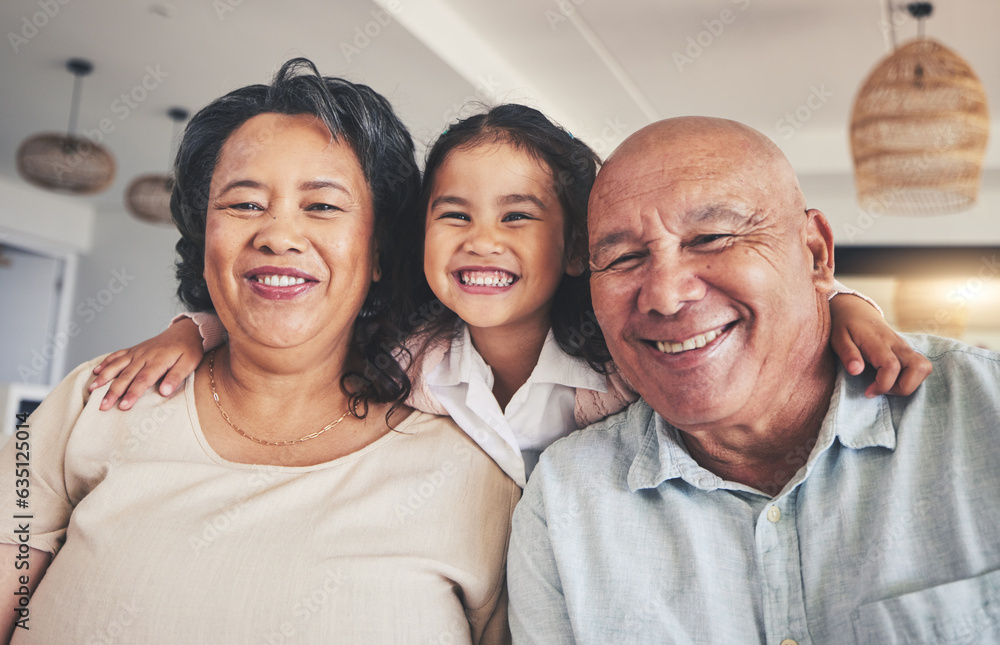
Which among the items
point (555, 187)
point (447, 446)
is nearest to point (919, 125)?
point (555, 187)

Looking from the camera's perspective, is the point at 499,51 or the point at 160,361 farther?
the point at 499,51

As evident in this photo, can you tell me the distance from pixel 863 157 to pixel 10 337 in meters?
8.95

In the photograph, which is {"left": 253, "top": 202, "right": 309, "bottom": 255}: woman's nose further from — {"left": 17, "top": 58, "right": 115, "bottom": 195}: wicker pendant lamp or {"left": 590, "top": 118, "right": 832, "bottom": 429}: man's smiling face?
{"left": 17, "top": 58, "right": 115, "bottom": 195}: wicker pendant lamp

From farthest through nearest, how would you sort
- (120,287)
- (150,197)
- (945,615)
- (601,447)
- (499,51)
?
(120,287), (150,197), (499,51), (601,447), (945,615)

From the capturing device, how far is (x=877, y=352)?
120 cm

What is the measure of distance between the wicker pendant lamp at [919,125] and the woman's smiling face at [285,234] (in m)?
2.68

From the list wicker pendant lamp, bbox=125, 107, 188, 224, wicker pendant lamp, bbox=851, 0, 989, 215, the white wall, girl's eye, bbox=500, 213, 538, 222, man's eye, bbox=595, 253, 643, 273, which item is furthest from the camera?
the white wall

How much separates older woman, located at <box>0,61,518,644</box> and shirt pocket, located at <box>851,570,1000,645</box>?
2.12ft

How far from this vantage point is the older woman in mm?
1279

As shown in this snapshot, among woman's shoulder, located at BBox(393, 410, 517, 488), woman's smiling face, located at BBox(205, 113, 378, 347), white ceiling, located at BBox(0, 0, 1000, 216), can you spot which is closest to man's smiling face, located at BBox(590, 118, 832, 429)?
woman's shoulder, located at BBox(393, 410, 517, 488)

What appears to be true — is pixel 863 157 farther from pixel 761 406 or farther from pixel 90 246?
pixel 90 246

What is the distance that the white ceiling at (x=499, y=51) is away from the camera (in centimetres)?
432

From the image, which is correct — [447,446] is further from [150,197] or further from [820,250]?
[150,197]

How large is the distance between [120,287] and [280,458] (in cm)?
837
